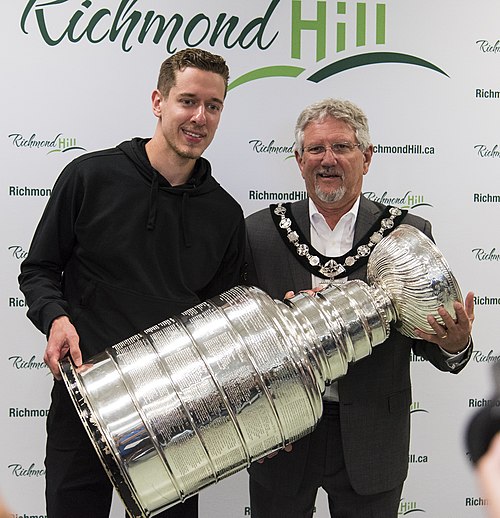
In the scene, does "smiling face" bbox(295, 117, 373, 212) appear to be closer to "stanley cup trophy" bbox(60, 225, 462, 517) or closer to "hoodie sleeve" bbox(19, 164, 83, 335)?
"stanley cup trophy" bbox(60, 225, 462, 517)

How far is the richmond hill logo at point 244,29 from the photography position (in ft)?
7.07

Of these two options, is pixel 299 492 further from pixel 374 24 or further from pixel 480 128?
pixel 374 24

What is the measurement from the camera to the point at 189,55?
1627 mm

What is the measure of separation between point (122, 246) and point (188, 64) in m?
0.47

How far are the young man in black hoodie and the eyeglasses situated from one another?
0.93 ft

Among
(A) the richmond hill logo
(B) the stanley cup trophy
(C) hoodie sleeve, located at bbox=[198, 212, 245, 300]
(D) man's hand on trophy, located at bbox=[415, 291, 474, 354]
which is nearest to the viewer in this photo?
(B) the stanley cup trophy

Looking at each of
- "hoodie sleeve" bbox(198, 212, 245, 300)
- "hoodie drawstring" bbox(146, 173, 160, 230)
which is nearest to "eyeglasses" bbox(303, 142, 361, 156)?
"hoodie sleeve" bbox(198, 212, 245, 300)

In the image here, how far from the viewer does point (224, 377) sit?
124cm

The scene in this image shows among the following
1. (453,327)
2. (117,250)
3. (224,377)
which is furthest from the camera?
(117,250)

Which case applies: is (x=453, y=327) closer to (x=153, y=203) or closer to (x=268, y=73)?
(x=153, y=203)

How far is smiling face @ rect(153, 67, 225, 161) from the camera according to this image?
1.63 m

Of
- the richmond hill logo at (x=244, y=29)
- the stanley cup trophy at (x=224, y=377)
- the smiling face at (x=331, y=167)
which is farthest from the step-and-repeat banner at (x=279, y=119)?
the stanley cup trophy at (x=224, y=377)

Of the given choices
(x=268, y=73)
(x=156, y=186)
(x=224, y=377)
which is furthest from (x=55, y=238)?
(x=268, y=73)

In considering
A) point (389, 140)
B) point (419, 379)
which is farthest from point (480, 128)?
point (419, 379)
